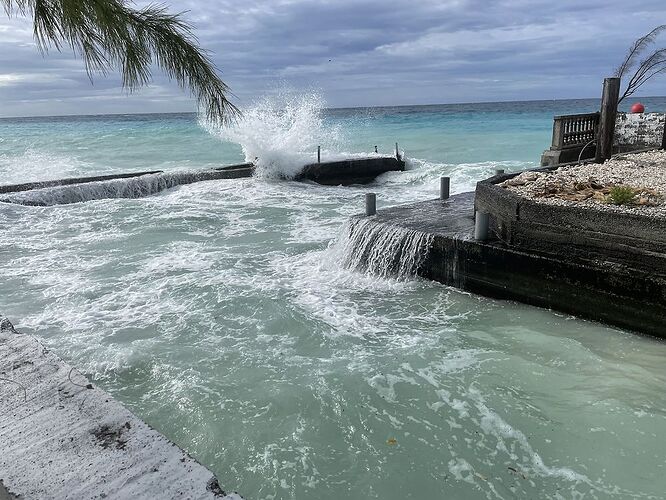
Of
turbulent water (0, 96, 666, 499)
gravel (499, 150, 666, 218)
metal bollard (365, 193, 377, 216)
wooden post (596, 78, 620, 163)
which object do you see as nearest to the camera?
turbulent water (0, 96, 666, 499)

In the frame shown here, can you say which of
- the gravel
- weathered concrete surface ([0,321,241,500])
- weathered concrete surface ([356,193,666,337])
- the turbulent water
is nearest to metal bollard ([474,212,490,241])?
weathered concrete surface ([356,193,666,337])

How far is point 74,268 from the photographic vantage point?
33.1 feet

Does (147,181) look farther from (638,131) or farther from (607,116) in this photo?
(638,131)

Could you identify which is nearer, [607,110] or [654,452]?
[654,452]

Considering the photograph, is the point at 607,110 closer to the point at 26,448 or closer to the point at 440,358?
the point at 440,358

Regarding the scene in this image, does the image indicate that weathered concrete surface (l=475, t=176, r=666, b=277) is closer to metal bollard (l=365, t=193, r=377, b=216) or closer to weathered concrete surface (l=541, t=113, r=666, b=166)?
metal bollard (l=365, t=193, r=377, b=216)

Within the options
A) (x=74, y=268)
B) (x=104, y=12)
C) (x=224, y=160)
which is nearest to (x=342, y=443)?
(x=104, y=12)

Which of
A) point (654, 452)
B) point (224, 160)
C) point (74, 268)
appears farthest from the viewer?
point (224, 160)

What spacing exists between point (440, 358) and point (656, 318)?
2726mm

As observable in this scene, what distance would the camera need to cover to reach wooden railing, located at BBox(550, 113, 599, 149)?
562 inches

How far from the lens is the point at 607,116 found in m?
11.4

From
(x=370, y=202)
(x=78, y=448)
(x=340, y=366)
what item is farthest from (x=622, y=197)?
(x=78, y=448)

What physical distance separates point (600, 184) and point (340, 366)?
556cm

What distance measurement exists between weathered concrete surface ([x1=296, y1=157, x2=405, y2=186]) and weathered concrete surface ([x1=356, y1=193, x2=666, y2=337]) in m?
11.7
